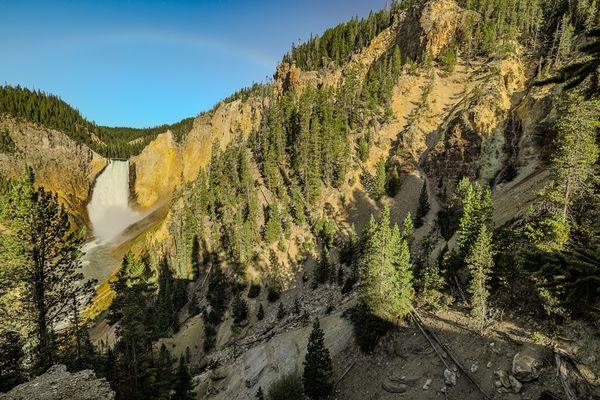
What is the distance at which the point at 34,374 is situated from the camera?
624 inches

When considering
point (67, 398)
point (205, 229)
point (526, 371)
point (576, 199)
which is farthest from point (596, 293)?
point (205, 229)

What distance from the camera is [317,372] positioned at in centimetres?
2797

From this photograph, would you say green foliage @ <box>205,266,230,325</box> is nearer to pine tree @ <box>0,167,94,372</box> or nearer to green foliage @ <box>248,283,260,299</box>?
green foliage @ <box>248,283,260,299</box>

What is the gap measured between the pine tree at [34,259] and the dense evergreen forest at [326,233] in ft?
A: 0.30

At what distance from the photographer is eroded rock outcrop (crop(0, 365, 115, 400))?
11859 millimetres

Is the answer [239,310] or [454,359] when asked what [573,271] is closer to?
[454,359]

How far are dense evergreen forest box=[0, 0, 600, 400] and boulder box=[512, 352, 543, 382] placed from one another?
303 cm

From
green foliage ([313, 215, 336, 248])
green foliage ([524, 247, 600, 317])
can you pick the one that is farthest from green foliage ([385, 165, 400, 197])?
green foliage ([524, 247, 600, 317])

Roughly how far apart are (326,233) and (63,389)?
182 ft

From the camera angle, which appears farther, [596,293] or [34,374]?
[34,374]

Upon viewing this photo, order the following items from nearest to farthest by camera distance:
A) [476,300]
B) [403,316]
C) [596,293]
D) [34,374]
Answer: [596,293] → [34,374] → [476,300] → [403,316]

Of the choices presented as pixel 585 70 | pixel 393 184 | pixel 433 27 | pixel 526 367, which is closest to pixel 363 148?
pixel 393 184

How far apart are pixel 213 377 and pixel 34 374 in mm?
28585

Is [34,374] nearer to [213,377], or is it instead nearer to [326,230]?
[213,377]
